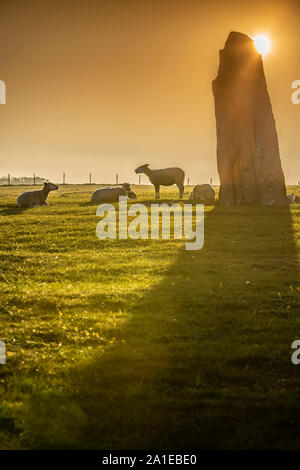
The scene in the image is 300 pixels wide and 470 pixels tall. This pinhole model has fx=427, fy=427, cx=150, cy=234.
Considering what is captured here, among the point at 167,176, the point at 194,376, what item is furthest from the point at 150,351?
the point at 167,176

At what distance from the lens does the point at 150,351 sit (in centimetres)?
792

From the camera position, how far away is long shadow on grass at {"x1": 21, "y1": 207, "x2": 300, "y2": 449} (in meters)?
5.59

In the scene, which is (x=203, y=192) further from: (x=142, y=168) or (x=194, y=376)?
(x=194, y=376)

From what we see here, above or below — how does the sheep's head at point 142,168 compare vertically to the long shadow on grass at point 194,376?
above

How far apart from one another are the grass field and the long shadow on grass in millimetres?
20

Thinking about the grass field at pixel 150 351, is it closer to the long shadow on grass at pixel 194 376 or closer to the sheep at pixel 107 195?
the long shadow on grass at pixel 194 376

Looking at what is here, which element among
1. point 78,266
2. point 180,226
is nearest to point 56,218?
point 180,226

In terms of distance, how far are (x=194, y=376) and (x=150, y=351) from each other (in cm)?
118

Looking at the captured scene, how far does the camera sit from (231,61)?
107ft

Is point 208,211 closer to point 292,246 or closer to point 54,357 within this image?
point 292,246
